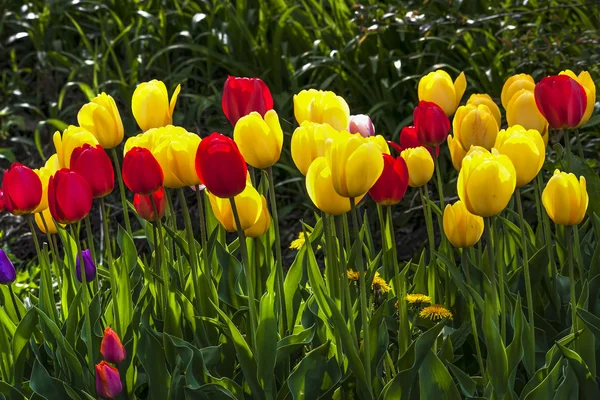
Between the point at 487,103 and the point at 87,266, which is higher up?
the point at 487,103

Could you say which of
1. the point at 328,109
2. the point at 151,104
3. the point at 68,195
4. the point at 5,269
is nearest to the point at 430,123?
the point at 328,109

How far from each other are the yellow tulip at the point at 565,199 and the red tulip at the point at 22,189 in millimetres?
835

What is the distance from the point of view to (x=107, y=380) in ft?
4.48

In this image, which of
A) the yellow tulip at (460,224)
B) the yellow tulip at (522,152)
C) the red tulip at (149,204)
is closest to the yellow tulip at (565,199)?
the yellow tulip at (522,152)

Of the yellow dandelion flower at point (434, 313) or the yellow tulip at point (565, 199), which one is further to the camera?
the yellow dandelion flower at point (434, 313)

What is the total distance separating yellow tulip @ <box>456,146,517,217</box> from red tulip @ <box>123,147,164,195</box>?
0.47 m

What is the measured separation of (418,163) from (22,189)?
672 millimetres

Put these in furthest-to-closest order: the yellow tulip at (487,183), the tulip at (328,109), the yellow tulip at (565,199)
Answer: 1. the tulip at (328,109)
2. the yellow tulip at (565,199)
3. the yellow tulip at (487,183)

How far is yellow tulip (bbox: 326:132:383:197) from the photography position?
1.20 meters

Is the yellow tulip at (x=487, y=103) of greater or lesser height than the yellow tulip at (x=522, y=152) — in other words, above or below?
below

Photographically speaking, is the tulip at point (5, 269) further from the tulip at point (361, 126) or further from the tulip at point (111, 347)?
the tulip at point (361, 126)

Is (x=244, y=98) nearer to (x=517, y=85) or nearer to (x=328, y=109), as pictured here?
(x=328, y=109)

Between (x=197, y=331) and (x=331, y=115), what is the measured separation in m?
0.43

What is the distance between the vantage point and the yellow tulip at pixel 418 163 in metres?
1.56
